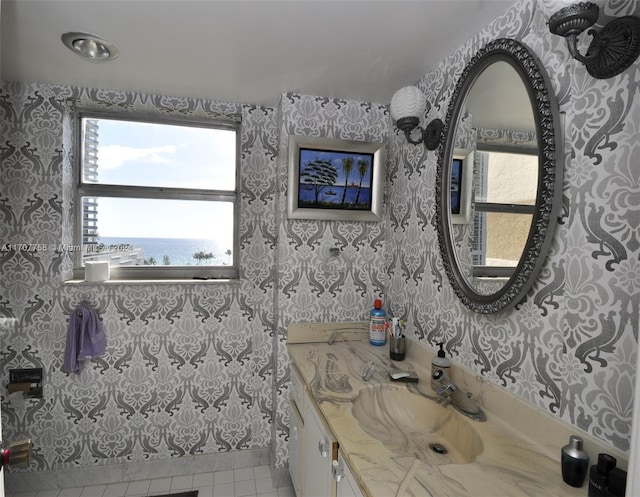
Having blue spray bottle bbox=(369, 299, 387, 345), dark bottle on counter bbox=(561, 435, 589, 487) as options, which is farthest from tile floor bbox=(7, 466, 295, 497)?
dark bottle on counter bbox=(561, 435, 589, 487)

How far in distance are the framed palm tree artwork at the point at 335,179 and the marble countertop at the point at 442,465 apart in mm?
982

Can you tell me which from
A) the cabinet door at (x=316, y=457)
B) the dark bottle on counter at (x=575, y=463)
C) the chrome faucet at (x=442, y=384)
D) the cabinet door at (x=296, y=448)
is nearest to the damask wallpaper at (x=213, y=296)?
the chrome faucet at (x=442, y=384)

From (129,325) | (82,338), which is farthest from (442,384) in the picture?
(82,338)

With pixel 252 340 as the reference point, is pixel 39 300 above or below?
above

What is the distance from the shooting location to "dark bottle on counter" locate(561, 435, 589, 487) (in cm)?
89

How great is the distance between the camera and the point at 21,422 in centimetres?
206

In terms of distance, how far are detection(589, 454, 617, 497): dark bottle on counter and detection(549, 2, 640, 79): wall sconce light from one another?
3.00 ft

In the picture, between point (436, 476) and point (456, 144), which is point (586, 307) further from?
point (456, 144)

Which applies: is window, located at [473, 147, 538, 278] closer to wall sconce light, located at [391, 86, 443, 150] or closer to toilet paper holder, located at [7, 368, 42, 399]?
wall sconce light, located at [391, 86, 443, 150]

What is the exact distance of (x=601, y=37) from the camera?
0.92m

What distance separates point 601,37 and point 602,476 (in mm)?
1043

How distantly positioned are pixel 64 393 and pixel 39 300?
21.8 inches

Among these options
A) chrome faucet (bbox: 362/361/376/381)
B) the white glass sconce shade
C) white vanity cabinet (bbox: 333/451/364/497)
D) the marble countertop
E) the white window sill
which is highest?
the white glass sconce shade

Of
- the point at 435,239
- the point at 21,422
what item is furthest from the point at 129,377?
the point at 435,239
